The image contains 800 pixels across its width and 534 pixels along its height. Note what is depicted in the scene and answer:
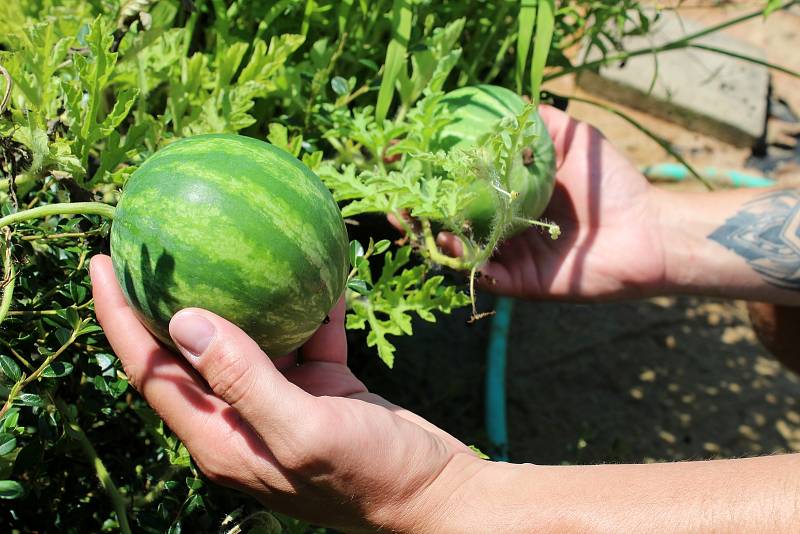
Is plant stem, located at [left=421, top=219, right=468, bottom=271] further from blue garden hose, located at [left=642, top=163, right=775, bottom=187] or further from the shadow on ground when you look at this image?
blue garden hose, located at [left=642, top=163, right=775, bottom=187]

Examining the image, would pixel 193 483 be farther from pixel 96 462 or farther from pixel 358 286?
pixel 358 286

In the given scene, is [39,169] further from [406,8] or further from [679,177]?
[679,177]

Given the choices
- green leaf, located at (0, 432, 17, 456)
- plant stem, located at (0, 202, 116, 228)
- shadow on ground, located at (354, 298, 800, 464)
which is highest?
plant stem, located at (0, 202, 116, 228)

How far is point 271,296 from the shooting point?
141 centimetres

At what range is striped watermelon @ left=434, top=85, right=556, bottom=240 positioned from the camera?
78.4 inches

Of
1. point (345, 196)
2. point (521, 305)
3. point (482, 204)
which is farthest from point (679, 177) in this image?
point (345, 196)

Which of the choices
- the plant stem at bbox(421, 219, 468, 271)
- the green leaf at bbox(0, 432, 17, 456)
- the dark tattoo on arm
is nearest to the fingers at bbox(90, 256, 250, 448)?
the green leaf at bbox(0, 432, 17, 456)

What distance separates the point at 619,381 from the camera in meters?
3.91

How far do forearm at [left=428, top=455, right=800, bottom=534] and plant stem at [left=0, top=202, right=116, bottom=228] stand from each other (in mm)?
888

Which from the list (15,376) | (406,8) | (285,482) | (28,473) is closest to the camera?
(15,376)

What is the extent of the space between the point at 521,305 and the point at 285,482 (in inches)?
113

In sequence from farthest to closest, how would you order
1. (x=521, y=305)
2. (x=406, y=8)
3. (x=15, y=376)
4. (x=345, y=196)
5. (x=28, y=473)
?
1. (x=521, y=305)
2. (x=406, y=8)
3. (x=345, y=196)
4. (x=28, y=473)
5. (x=15, y=376)

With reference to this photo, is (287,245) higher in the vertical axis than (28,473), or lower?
higher

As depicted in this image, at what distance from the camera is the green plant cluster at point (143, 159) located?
5.17 feet
